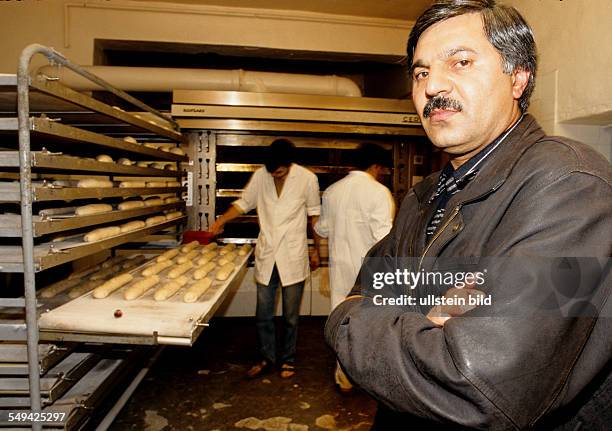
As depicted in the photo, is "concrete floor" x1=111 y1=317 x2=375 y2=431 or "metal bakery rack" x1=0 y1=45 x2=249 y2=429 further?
"concrete floor" x1=111 y1=317 x2=375 y2=431

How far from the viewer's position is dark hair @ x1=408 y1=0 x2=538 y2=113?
90 centimetres

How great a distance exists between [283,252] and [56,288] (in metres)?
1.59

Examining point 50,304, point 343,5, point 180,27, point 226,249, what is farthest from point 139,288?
point 343,5

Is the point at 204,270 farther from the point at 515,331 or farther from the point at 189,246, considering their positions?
the point at 515,331

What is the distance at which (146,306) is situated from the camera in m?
1.91

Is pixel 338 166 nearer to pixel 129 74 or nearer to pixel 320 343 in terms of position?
pixel 320 343

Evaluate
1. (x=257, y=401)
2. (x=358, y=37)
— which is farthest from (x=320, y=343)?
(x=358, y=37)

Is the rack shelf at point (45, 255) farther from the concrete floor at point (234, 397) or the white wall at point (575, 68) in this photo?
the white wall at point (575, 68)

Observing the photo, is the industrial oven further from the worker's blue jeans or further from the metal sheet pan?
the worker's blue jeans

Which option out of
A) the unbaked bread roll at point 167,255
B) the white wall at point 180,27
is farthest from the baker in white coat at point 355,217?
the white wall at point 180,27

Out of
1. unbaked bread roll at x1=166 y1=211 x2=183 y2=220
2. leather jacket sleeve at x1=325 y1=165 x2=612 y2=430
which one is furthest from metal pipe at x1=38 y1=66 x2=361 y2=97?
leather jacket sleeve at x1=325 y1=165 x2=612 y2=430

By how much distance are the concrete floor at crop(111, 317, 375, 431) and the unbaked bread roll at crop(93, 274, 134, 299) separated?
938 millimetres

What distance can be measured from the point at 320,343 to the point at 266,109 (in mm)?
2255

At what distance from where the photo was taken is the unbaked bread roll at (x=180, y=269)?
2.57m
